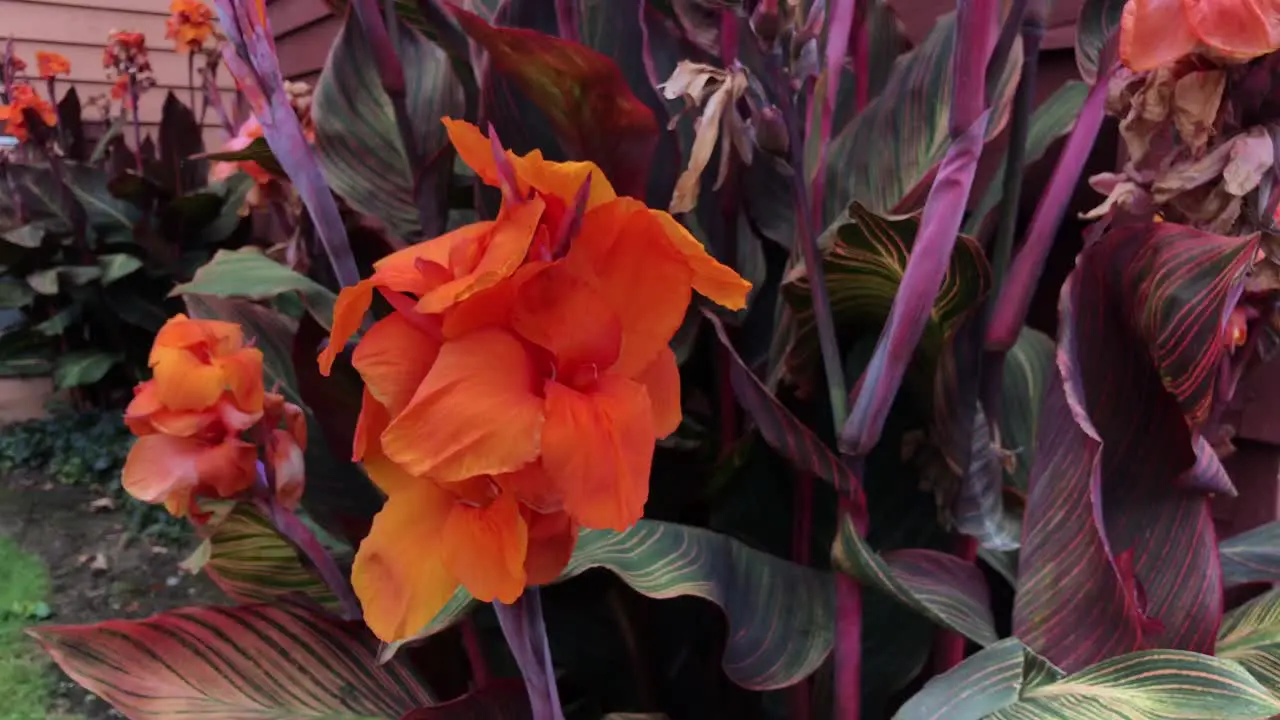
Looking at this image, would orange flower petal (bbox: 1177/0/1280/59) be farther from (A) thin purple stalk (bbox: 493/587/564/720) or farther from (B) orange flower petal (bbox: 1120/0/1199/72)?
(A) thin purple stalk (bbox: 493/587/564/720)

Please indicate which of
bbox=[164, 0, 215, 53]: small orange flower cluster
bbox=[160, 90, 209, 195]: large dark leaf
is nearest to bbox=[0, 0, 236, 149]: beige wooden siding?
bbox=[160, 90, 209, 195]: large dark leaf

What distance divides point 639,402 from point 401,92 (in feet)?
1.53

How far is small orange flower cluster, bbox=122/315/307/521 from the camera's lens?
0.50 metres

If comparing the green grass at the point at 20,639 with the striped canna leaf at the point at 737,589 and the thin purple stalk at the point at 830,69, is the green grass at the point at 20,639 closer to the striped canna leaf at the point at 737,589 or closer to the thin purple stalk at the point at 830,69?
the striped canna leaf at the point at 737,589

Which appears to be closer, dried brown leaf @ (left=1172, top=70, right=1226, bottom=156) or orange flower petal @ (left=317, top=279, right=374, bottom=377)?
orange flower petal @ (left=317, top=279, right=374, bottom=377)

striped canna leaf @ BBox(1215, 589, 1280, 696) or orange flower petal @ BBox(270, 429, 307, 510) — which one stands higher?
orange flower petal @ BBox(270, 429, 307, 510)

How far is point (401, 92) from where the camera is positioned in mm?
677

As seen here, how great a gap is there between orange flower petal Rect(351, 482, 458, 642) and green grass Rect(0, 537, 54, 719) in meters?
1.23

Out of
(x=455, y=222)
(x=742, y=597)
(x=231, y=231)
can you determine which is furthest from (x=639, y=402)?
(x=231, y=231)

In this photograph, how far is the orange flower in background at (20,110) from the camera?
8.86 ft

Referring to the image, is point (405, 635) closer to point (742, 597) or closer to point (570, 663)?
point (742, 597)

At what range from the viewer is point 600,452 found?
0.29 metres


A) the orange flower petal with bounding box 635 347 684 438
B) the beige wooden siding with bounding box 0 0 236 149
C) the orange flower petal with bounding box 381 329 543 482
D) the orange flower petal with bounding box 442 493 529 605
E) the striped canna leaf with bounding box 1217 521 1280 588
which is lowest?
the beige wooden siding with bounding box 0 0 236 149

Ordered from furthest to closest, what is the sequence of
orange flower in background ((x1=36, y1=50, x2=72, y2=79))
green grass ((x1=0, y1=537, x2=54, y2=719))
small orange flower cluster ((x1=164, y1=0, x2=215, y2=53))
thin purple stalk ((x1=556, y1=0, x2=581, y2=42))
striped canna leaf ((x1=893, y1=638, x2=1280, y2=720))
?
orange flower in background ((x1=36, y1=50, x2=72, y2=79)) < small orange flower cluster ((x1=164, y1=0, x2=215, y2=53)) < green grass ((x1=0, y1=537, x2=54, y2=719)) < thin purple stalk ((x1=556, y1=0, x2=581, y2=42)) < striped canna leaf ((x1=893, y1=638, x2=1280, y2=720))
